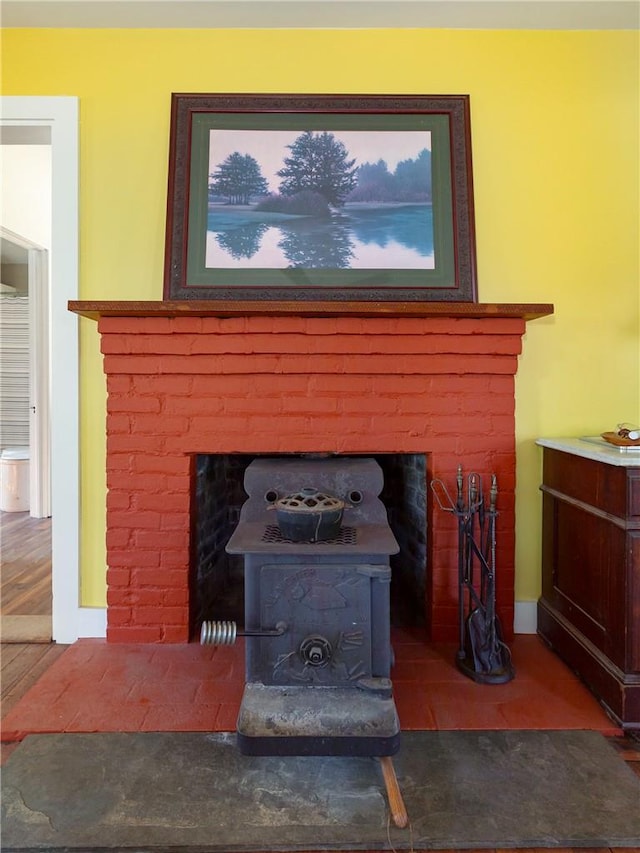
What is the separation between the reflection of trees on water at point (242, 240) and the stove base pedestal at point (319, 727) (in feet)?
5.15

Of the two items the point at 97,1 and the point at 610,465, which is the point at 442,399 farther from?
the point at 97,1

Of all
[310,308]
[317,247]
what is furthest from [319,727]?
[317,247]

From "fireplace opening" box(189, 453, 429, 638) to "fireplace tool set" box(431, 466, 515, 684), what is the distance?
0.78ft

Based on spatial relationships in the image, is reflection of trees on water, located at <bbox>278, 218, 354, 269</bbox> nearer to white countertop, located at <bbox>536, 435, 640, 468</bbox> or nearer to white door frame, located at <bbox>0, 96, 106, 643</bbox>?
white door frame, located at <bbox>0, 96, 106, 643</bbox>

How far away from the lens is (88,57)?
214cm

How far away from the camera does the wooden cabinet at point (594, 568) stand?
1.60m

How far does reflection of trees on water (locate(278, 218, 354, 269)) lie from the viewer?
2.06 m

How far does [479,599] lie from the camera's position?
74.9 inches

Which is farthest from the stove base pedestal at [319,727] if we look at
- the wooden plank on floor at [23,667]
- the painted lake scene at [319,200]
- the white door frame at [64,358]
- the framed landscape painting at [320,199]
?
the painted lake scene at [319,200]

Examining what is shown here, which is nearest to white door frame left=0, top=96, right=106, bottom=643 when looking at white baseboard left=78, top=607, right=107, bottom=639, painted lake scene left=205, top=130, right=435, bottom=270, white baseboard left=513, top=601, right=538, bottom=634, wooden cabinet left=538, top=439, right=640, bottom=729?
white baseboard left=78, top=607, right=107, bottom=639

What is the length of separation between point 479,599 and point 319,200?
1646 millimetres

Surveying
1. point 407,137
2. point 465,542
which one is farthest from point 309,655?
point 407,137

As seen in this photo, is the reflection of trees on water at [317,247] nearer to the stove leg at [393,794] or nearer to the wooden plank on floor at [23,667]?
the stove leg at [393,794]

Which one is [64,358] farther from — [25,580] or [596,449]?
[596,449]
